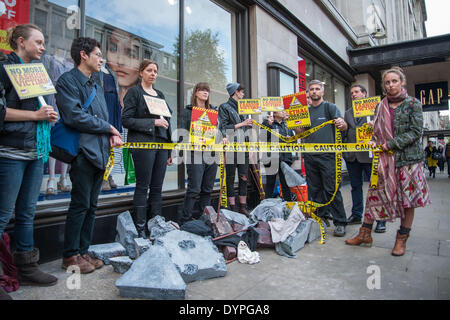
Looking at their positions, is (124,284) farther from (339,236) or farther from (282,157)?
(282,157)

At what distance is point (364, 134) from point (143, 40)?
4188 millimetres

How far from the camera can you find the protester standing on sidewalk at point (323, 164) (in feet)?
14.0

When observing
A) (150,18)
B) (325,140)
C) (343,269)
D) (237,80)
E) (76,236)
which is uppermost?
(150,18)

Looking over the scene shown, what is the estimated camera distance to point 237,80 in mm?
6797

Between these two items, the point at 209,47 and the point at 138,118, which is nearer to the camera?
the point at 138,118

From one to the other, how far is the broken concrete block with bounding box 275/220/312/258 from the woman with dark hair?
53.5 inches

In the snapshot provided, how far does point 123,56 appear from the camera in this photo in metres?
5.26

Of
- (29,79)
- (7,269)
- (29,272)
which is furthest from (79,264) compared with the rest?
(29,79)

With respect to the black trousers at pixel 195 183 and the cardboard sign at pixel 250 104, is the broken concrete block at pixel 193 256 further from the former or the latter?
the cardboard sign at pixel 250 104

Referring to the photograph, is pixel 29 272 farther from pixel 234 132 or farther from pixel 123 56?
pixel 123 56

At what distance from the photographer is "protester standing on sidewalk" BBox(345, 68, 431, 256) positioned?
324cm

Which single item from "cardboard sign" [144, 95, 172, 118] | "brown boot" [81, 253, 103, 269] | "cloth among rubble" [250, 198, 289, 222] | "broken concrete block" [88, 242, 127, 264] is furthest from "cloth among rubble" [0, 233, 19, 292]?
"cloth among rubble" [250, 198, 289, 222]

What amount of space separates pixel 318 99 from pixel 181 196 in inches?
104
